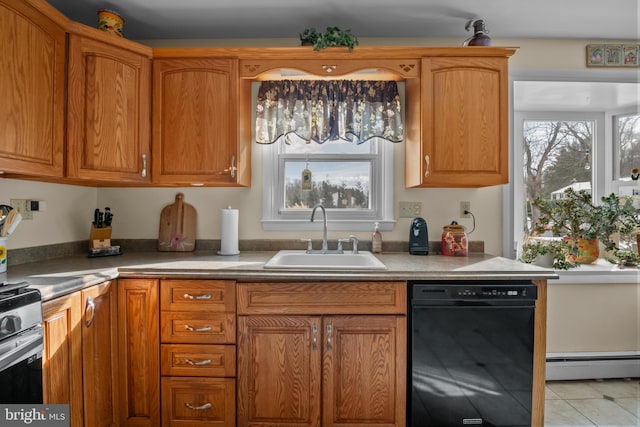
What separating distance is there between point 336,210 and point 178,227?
113 centimetres

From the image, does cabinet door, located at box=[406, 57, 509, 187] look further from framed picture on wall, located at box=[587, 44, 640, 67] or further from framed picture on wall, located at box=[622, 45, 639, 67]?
framed picture on wall, located at box=[622, 45, 639, 67]

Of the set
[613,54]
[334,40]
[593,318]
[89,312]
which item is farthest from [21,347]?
[613,54]

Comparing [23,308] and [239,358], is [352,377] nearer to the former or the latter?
[239,358]

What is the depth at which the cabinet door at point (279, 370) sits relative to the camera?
5.47 feet

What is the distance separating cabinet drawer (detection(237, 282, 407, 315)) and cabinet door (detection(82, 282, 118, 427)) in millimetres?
642

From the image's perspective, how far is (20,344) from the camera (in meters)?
1.13

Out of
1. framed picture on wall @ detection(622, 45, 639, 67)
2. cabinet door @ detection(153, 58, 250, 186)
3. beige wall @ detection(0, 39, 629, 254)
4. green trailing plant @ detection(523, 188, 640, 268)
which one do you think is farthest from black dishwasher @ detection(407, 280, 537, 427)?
framed picture on wall @ detection(622, 45, 639, 67)

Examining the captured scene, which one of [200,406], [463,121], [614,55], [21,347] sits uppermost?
[614,55]

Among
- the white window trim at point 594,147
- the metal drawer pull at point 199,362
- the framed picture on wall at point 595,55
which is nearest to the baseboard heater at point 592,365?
the white window trim at point 594,147

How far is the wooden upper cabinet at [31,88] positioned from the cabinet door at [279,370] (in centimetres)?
125

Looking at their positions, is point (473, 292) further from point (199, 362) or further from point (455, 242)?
point (199, 362)

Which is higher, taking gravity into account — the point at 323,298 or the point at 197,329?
the point at 323,298

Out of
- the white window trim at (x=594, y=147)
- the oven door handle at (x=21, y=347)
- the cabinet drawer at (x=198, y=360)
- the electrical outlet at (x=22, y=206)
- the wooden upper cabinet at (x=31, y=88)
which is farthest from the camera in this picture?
the white window trim at (x=594, y=147)

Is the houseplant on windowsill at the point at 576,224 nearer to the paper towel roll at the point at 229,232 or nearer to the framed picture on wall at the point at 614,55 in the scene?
the framed picture on wall at the point at 614,55
